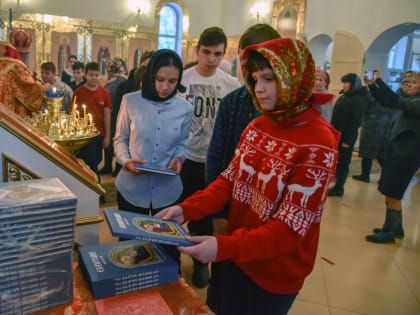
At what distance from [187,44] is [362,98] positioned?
8213 mm

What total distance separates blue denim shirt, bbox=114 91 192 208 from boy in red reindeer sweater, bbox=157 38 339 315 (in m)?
0.72

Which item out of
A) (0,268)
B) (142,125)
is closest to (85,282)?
(0,268)

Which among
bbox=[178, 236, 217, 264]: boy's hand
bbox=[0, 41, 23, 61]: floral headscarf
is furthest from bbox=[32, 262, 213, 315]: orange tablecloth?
bbox=[0, 41, 23, 61]: floral headscarf

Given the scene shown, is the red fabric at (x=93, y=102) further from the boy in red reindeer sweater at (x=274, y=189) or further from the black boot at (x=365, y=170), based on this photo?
the black boot at (x=365, y=170)

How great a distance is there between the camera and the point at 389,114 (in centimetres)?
593

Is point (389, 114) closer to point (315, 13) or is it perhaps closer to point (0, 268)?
point (315, 13)

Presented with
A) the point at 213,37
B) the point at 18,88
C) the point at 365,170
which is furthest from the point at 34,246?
the point at 365,170

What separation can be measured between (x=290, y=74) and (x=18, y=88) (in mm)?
2326

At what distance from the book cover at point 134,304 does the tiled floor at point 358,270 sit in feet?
5.67

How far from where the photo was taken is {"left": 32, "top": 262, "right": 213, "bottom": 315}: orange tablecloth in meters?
0.94

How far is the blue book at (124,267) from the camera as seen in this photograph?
988 mm

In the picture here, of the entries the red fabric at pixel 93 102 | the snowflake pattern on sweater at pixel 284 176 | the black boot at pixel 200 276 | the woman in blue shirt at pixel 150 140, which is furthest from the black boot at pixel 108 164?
the snowflake pattern on sweater at pixel 284 176

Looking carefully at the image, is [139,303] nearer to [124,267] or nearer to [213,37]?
[124,267]

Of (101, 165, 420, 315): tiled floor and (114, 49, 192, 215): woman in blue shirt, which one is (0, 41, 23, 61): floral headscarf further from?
(101, 165, 420, 315): tiled floor
